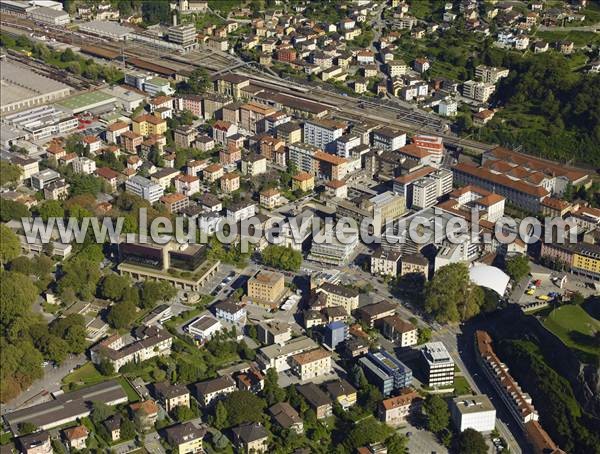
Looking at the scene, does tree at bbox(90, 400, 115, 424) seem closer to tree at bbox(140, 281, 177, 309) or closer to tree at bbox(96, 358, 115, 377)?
tree at bbox(96, 358, 115, 377)

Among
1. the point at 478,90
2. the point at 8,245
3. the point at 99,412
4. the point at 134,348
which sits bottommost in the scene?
the point at 99,412

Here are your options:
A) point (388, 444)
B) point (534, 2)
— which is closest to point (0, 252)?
point (388, 444)

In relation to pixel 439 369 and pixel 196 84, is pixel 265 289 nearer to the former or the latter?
pixel 439 369

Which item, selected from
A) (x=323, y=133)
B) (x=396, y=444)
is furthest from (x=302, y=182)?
(x=396, y=444)

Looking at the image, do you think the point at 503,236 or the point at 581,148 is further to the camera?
the point at 581,148

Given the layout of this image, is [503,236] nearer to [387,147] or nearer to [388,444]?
[387,147]
